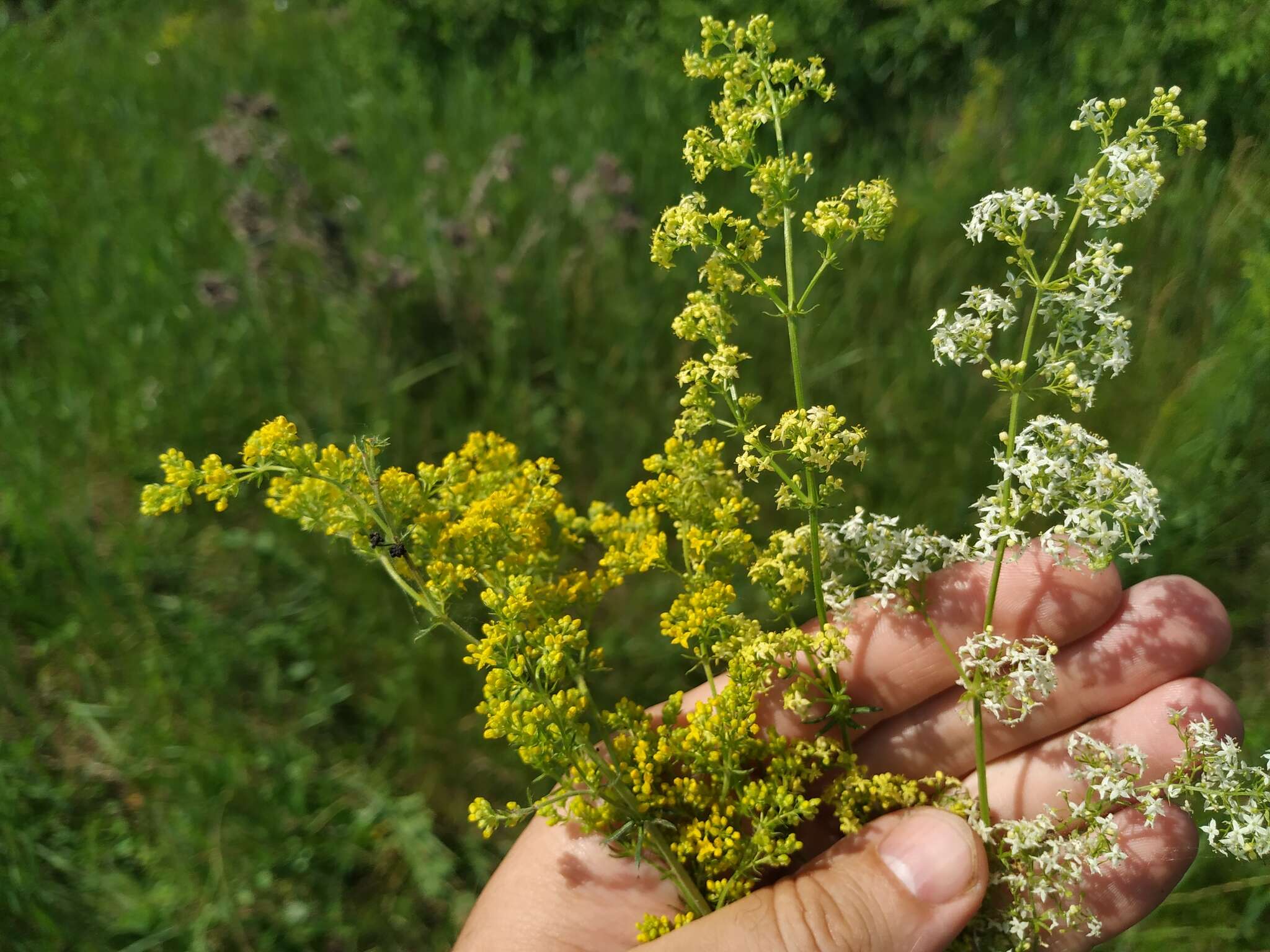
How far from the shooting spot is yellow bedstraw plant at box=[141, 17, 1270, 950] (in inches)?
76.5

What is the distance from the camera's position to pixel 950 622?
9.57ft

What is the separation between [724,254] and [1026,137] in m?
3.50

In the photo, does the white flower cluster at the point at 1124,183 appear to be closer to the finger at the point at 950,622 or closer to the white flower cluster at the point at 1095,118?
the white flower cluster at the point at 1095,118

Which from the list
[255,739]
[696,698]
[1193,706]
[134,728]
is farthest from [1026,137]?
[134,728]

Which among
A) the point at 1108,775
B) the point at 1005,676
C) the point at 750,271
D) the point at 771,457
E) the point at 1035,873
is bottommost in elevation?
the point at 1035,873

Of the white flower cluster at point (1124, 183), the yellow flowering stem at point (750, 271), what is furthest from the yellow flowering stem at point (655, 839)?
the white flower cluster at point (1124, 183)

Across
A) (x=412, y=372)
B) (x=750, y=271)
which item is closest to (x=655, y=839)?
(x=750, y=271)

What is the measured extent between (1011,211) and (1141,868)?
217 cm

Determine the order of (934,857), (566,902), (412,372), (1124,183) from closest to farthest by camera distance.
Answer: (1124,183) → (934,857) → (566,902) → (412,372)

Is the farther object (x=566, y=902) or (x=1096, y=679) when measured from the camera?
(x=566, y=902)

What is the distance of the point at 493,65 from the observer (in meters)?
6.22

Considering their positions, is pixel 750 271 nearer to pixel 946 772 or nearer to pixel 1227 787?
pixel 1227 787

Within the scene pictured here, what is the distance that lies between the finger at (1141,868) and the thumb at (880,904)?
688mm

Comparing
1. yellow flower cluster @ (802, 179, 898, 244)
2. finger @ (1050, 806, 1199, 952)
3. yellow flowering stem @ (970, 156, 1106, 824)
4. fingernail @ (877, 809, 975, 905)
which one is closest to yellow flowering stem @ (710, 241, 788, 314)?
yellow flower cluster @ (802, 179, 898, 244)
